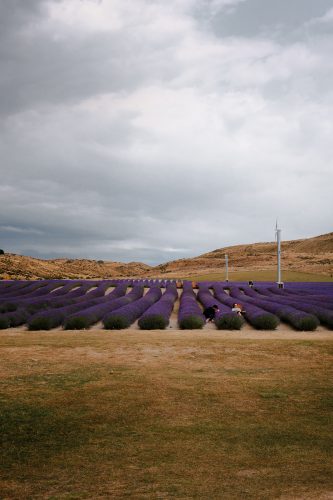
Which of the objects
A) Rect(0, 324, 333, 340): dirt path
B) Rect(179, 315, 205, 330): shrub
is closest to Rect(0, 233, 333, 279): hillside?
Rect(0, 324, 333, 340): dirt path

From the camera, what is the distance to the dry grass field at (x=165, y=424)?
5203mm

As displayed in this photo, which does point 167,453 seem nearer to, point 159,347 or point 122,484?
point 122,484

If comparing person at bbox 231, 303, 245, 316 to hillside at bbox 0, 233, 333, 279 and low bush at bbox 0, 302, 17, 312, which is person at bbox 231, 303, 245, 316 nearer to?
low bush at bbox 0, 302, 17, 312

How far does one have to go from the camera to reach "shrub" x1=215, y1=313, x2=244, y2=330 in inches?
771

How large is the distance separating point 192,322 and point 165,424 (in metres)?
12.6

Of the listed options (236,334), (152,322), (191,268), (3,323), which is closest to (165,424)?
(236,334)

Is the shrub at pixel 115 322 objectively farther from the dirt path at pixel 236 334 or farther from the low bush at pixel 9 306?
the low bush at pixel 9 306

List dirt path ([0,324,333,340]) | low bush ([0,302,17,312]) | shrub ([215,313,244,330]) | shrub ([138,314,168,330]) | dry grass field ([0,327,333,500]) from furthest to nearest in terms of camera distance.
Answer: low bush ([0,302,17,312]) < shrub ([138,314,168,330]) < shrub ([215,313,244,330]) < dirt path ([0,324,333,340]) < dry grass field ([0,327,333,500])

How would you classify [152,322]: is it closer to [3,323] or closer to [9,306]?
[3,323]

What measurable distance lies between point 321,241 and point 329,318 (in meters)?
137

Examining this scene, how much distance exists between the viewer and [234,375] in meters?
10.6

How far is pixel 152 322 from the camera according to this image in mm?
19797

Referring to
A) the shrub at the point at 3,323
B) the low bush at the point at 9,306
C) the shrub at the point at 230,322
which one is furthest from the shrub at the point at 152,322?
the low bush at the point at 9,306

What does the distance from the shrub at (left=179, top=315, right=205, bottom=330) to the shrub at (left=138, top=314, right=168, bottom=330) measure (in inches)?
34.2
